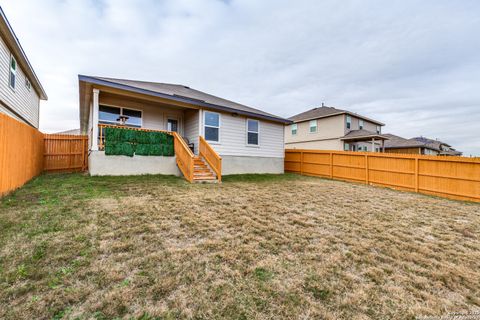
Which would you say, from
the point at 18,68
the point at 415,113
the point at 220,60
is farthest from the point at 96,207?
the point at 415,113

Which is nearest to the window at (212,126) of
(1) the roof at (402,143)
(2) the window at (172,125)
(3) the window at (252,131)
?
(3) the window at (252,131)

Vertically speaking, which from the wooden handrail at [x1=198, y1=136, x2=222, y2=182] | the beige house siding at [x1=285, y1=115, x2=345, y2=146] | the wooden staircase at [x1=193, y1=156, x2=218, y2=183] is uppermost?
the beige house siding at [x1=285, y1=115, x2=345, y2=146]

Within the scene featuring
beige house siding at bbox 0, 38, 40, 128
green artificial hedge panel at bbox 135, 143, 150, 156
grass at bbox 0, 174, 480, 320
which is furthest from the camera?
green artificial hedge panel at bbox 135, 143, 150, 156

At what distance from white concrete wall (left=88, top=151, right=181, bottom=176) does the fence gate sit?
350cm

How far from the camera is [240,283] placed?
210 centimetres

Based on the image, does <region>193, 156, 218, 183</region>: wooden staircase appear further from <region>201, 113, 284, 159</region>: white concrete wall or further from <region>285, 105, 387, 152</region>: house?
<region>285, 105, 387, 152</region>: house

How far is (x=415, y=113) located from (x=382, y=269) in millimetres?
40841

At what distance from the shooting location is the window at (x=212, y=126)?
404 inches

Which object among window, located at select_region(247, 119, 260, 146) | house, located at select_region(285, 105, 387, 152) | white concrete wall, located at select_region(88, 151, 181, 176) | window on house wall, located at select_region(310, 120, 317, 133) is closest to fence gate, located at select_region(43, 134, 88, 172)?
white concrete wall, located at select_region(88, 151, 181, 176)

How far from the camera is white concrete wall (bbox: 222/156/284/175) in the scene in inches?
430

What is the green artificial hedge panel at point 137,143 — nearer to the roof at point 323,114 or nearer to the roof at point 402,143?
the roof at point 323,114

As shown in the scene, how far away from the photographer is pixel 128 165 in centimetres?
851

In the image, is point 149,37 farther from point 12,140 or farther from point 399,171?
point 399,171

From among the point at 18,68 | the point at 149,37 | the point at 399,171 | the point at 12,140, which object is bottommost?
the point at 399,171
